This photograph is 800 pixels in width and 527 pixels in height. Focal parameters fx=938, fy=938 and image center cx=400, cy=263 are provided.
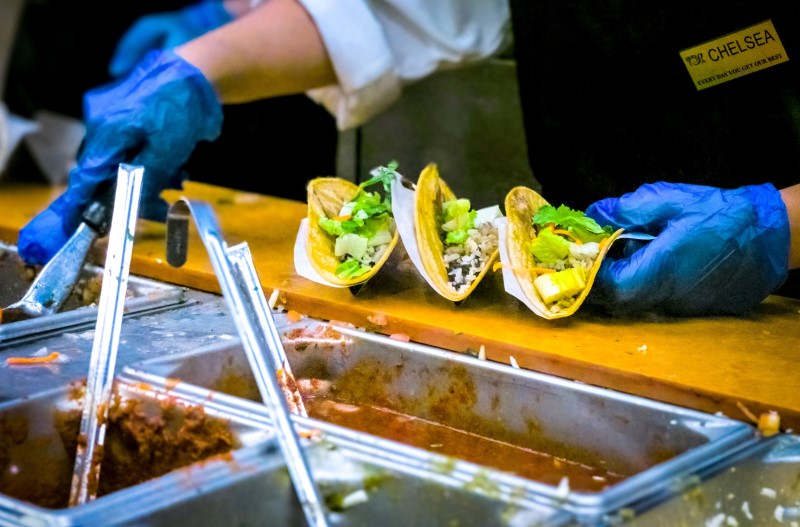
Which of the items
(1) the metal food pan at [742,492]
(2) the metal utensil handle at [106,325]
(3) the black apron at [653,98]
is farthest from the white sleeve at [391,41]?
(1) the metal food pan at [742,492]

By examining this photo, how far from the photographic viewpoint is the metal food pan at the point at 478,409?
117cm

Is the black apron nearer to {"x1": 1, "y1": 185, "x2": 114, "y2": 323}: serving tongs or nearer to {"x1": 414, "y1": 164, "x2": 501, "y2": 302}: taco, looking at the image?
{"x1": 414, "y1": 164, "x2": 501, "y2": 302}: taco

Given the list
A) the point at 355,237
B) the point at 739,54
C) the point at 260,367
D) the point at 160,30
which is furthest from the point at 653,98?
the point at 160,30

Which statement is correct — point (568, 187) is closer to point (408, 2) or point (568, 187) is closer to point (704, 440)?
point (704, 440)

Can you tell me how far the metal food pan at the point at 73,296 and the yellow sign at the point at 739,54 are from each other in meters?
0.94

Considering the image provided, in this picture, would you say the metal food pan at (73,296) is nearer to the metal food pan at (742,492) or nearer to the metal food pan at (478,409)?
the metal food pan at (478,409)

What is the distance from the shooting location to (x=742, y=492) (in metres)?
1.08

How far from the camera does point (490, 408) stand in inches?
51.5

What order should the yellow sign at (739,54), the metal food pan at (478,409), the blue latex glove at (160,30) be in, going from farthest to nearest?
the blue latex glove at (160,30) → the yellow sign at (739,54) → the metal food pan at (478,409)

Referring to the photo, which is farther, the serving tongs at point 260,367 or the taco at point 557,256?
the taco at point 557,256

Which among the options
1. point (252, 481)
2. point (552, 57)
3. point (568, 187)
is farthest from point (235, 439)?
point (552, 57)

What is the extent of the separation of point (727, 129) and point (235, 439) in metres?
0.92

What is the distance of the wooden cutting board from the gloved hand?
4 cm

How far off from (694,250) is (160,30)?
2.34 meters
